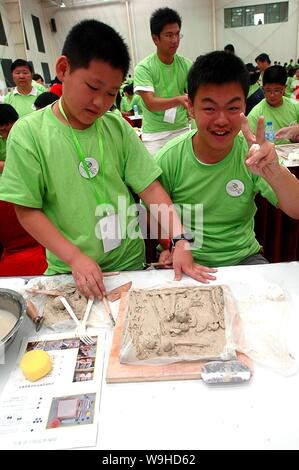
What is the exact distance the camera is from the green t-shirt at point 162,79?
110 inches

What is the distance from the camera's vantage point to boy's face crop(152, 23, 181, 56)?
8.55 ft

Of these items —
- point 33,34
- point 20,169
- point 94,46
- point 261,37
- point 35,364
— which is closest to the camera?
point 35,364

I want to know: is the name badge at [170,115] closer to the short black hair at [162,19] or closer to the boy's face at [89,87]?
the short black hair at [162,19]

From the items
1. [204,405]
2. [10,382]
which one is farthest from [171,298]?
[10,382]

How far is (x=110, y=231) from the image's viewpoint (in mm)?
1265

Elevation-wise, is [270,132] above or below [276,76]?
below

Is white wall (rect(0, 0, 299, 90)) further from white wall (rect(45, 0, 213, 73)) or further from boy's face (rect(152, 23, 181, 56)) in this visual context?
boy's face (rect(152, 23, 181, 56))

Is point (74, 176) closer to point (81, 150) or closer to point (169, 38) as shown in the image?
point (81, 150)

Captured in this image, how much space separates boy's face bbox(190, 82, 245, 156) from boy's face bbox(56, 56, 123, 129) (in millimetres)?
336

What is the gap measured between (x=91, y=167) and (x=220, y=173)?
1.73 feet

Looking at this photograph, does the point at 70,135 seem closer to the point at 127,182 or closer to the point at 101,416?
the point at 127,182

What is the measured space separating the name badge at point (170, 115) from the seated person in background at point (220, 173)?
155 cm

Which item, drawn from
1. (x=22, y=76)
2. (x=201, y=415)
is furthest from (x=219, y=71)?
(x=22, y=76)

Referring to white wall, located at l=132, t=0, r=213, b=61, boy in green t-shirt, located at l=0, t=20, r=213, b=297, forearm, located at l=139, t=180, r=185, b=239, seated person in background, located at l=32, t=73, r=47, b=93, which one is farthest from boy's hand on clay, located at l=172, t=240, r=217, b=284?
white wall, located at l=132, t=0, r=213, b=61
